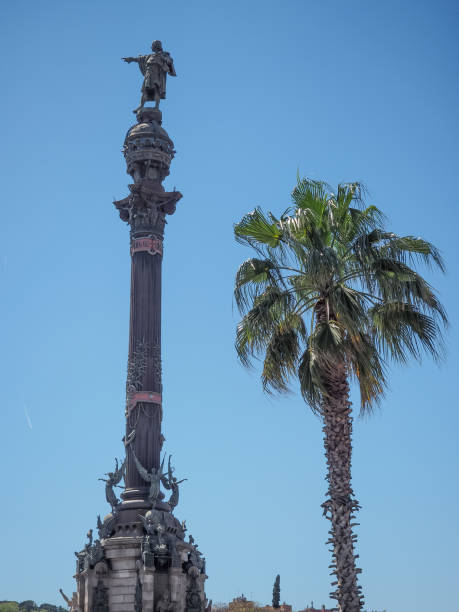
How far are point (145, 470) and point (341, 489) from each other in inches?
787

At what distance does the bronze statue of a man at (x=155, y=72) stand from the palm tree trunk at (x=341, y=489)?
2882 cm

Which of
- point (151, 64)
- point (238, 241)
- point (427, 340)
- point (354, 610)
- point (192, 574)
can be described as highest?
point (151, 64)

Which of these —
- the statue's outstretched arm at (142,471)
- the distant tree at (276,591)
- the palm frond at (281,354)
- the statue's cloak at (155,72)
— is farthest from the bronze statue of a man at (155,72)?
the distant tree at (276,591)

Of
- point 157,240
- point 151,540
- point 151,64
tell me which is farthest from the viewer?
point 151,64

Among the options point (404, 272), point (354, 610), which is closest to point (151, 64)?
point (404, 272)

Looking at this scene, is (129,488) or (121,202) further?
(121,202)

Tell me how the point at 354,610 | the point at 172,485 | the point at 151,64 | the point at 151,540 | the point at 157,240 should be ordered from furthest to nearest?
1. the point at 151,64
2. the point at 157,240
3. the point at 172,485
4. the point at 151,540
5. the point at 354,610

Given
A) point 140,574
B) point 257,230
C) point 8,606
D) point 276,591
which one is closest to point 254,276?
point 257,230

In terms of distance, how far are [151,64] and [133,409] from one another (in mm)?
18126

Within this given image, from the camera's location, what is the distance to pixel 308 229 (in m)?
21.0

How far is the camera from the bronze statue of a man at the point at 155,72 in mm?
45594

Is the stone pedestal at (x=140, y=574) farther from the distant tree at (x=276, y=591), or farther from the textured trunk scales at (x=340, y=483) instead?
the distant tree at (x=276, y=591)

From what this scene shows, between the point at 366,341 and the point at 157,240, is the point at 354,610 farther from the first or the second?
the point at 157,240

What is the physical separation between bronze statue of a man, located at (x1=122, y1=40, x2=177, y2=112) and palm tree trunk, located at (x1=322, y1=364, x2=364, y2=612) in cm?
2882
